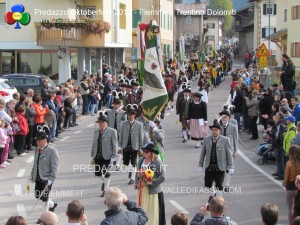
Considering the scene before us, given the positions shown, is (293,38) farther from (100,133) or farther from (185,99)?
(100,133)

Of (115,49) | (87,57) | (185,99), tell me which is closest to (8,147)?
(185,99)

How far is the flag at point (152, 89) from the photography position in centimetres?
1493

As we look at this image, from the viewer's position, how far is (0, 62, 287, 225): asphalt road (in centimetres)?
1320

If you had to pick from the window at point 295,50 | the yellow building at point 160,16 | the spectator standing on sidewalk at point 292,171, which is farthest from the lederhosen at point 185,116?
the yellow building at point 160,16

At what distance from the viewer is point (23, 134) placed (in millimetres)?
19531

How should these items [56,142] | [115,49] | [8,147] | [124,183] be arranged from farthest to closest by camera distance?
[115,49], [56,142], [8,147], [124,183]

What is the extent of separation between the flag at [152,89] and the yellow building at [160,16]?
113 ft

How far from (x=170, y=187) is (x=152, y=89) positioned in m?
2.39

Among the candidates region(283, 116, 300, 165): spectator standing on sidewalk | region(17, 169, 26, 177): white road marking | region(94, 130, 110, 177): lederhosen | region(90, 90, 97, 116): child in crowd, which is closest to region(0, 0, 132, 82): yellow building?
region(90, 90, 97, 116): child in crowd

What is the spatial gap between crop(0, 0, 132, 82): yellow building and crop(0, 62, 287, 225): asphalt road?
16.1 m

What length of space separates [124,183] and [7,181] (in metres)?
2.91

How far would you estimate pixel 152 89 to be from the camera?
1500cm

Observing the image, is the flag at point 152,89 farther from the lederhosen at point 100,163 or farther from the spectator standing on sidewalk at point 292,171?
the spectator standing on sidewalk at point 292,171

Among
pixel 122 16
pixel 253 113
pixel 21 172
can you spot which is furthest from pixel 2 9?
pixel 21 172
